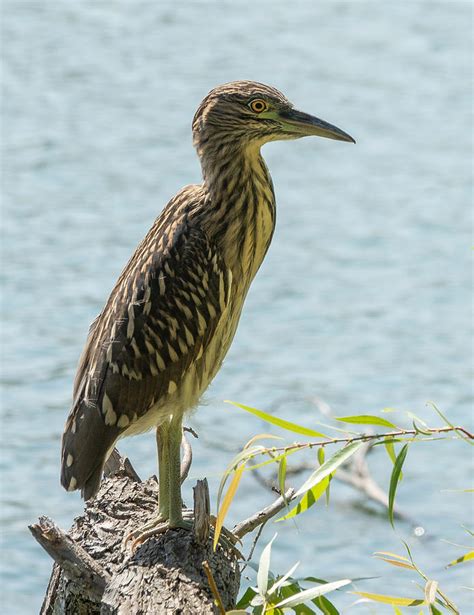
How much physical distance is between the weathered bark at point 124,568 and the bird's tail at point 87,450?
18 cm

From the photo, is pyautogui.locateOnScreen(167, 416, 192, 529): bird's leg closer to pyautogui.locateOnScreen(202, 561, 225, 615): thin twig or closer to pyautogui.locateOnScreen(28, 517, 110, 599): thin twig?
pyautogui.locateOnScreen(28, 517, 110, 599): thin twig

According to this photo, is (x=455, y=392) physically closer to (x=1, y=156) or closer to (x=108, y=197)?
(x=108, y=197)

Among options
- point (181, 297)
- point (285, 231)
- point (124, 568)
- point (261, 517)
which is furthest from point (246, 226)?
point (285, 231)

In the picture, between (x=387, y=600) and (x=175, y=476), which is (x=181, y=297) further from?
(x=387, y=600)

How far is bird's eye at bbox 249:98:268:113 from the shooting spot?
5.29 m

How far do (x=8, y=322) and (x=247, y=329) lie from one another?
6.59ft

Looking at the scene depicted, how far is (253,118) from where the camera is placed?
5.30m

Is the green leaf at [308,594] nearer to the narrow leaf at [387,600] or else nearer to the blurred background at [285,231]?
the narrow leaf at [387,600]

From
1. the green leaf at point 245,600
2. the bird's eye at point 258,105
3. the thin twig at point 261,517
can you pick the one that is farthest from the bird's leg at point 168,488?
the bird's eye at point 258,105

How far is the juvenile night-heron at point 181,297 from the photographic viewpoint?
5230mm

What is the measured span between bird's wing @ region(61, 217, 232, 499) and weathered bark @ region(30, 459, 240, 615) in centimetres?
20

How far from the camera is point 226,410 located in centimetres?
1046

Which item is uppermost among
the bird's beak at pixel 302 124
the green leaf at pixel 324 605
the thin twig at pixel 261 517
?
the bird's beak at pixel 302 124

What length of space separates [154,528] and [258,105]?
1.66m
